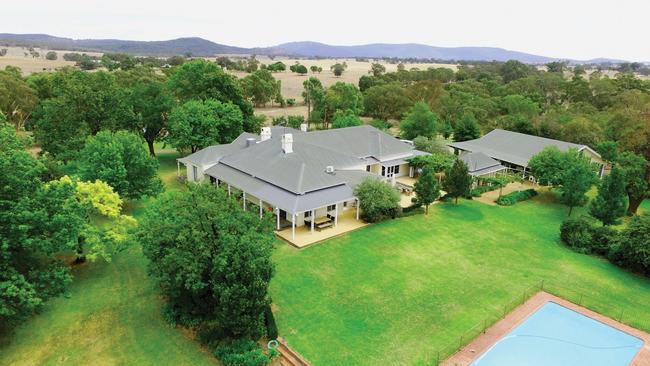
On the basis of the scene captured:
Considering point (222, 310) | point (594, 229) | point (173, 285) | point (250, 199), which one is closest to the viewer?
point (222, 310)

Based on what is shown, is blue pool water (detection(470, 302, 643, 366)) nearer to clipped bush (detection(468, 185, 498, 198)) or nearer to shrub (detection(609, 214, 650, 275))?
shrub (detection(609, 214, 650, 275))

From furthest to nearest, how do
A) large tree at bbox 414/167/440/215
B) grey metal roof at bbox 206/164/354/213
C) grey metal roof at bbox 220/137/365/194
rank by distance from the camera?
large tree at bbox 414/167/440/215
grey metal roof at bbox 220/137/365/194
grey metal roof at bbox 206/164/354/213

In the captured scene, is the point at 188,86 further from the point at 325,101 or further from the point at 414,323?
the point at 414,323

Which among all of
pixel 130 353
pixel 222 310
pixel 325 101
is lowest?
pixel 130 353

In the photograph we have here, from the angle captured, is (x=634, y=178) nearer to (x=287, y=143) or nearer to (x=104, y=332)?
(x=287, y=143)

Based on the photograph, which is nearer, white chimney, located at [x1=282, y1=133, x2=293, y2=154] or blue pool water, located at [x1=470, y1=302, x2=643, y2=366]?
blue pool water, located at [x1=470, y1=302, x2=643, y2=366]

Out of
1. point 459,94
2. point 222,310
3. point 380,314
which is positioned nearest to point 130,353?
point 222,310

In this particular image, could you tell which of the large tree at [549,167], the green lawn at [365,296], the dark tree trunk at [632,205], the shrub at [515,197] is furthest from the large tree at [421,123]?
the green lawn at [365,296]

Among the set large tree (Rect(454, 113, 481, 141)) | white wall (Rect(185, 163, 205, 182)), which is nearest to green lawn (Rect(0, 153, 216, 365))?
white wall (Rect(185, 163, 205, 182))
